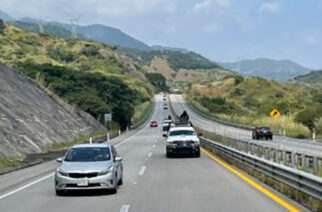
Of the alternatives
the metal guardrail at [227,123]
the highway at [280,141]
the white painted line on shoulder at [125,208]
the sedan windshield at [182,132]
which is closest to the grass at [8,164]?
the sedan windshield at [182,132]

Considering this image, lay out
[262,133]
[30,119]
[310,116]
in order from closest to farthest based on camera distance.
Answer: [30,119] < [262,133] < [310,116]

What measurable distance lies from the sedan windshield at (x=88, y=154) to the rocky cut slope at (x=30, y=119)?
14828mm

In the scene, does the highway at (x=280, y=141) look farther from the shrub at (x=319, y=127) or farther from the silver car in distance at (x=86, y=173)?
the silver car in distance at (x=86, y=173)

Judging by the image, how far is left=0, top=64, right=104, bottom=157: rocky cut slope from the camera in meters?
36.8

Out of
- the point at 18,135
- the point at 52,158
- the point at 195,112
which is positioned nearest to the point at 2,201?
the point at 52,158

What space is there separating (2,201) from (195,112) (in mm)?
125487

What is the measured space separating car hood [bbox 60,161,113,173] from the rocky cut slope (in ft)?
51.5

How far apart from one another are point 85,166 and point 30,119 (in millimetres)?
31449

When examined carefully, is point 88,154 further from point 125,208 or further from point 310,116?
point 310,116

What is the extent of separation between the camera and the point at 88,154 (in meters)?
16.9

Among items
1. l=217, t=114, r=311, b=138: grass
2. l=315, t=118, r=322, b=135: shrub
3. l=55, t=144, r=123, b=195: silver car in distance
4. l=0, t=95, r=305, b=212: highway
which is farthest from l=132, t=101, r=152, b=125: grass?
l=55, t=144, r=123, b=195: silver car in distance

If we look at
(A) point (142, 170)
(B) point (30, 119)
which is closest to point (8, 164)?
(A) point (142, 170)

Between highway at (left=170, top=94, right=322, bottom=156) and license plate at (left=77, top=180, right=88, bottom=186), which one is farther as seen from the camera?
highway at (left=170, top=94, right=322, bottom=156)

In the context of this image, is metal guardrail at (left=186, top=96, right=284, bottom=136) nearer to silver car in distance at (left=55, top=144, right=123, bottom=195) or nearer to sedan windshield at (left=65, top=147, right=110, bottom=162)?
sedan windshield at (left=65, top=147, right=110, bottom=162)
